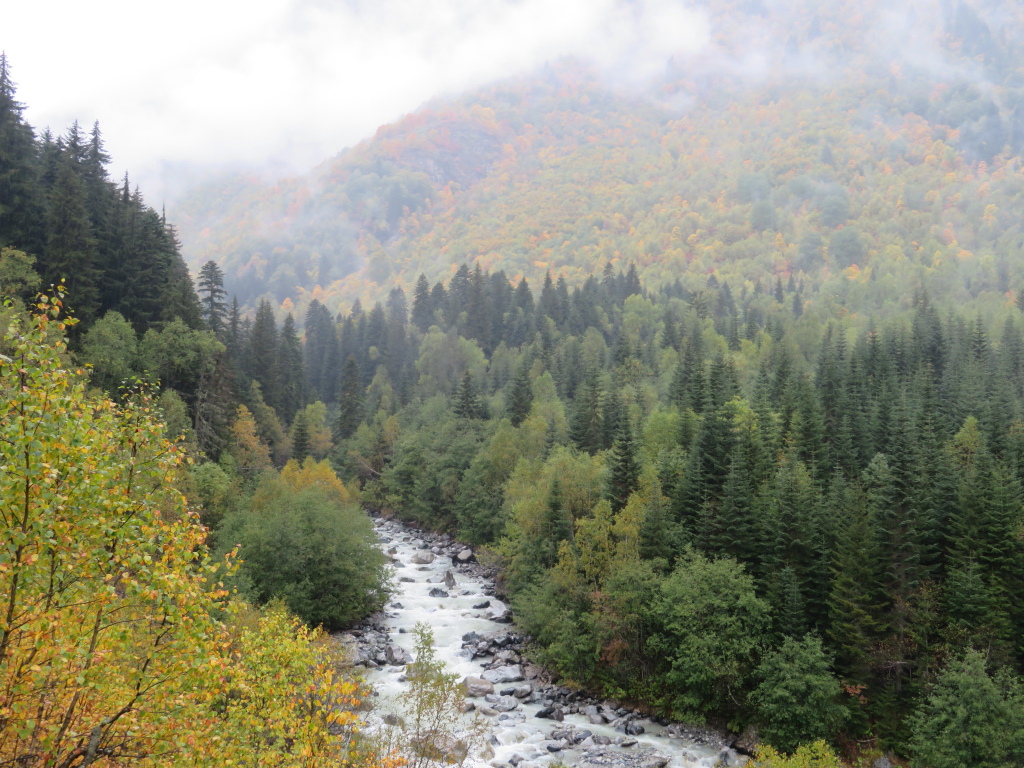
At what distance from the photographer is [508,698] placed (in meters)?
48.8

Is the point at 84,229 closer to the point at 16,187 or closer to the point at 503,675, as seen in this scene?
the point at 16,187

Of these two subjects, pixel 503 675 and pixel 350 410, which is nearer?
pixel 503 675

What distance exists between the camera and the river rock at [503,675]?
51719 mm

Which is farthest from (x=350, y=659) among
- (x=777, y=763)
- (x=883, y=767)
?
(x=883, y=767)

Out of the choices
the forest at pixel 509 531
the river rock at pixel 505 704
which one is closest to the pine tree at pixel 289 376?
the forest at pixel 509 531

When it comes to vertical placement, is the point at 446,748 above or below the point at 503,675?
above

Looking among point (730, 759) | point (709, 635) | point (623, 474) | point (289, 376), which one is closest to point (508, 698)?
point (709, 635)

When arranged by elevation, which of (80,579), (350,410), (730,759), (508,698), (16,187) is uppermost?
(16,187)

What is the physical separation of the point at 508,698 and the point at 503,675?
3616 mm

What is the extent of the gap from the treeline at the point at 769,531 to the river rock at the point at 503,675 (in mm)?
2858

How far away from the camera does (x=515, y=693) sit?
50.0 metres

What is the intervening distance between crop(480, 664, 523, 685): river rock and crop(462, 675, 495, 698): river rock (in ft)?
2.98

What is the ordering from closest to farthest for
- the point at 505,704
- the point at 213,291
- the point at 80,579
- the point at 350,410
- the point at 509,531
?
the point at 80,579
the point at 505,704
the point at 509,531
the point at 213,291
the point at 350,410

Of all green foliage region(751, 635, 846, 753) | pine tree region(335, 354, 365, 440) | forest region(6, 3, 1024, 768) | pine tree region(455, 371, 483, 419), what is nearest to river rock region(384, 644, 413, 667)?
forest region(6, 3, 1024, 768)
